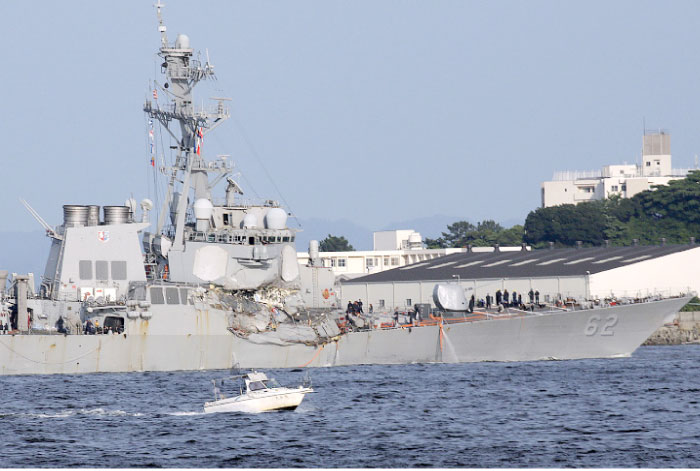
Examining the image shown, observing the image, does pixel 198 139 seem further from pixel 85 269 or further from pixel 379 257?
pixel 379 257

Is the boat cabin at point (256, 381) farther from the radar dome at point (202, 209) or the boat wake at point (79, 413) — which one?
the radar dome at point (202, 209)

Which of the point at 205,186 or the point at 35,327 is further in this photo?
the point at 205,186

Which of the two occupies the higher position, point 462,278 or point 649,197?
point 649,197

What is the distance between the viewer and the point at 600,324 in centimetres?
4728

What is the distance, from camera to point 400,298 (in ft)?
232

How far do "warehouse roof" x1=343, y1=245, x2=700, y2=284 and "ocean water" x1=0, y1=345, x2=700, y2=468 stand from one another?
23229 mm

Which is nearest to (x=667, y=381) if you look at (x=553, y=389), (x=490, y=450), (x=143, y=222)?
(x=553, y=389)

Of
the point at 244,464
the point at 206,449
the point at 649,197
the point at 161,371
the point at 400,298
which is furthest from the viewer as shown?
the point at 649,197

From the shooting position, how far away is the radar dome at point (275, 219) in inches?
1880

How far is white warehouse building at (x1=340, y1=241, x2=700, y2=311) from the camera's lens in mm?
63594

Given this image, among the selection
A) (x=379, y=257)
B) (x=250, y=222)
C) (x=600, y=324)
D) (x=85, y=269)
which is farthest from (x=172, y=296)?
(x=379, y=257)

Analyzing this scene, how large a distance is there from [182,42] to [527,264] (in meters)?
29.6

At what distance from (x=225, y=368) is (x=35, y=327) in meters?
7.43

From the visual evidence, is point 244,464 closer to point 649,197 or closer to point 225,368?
point 225,368
